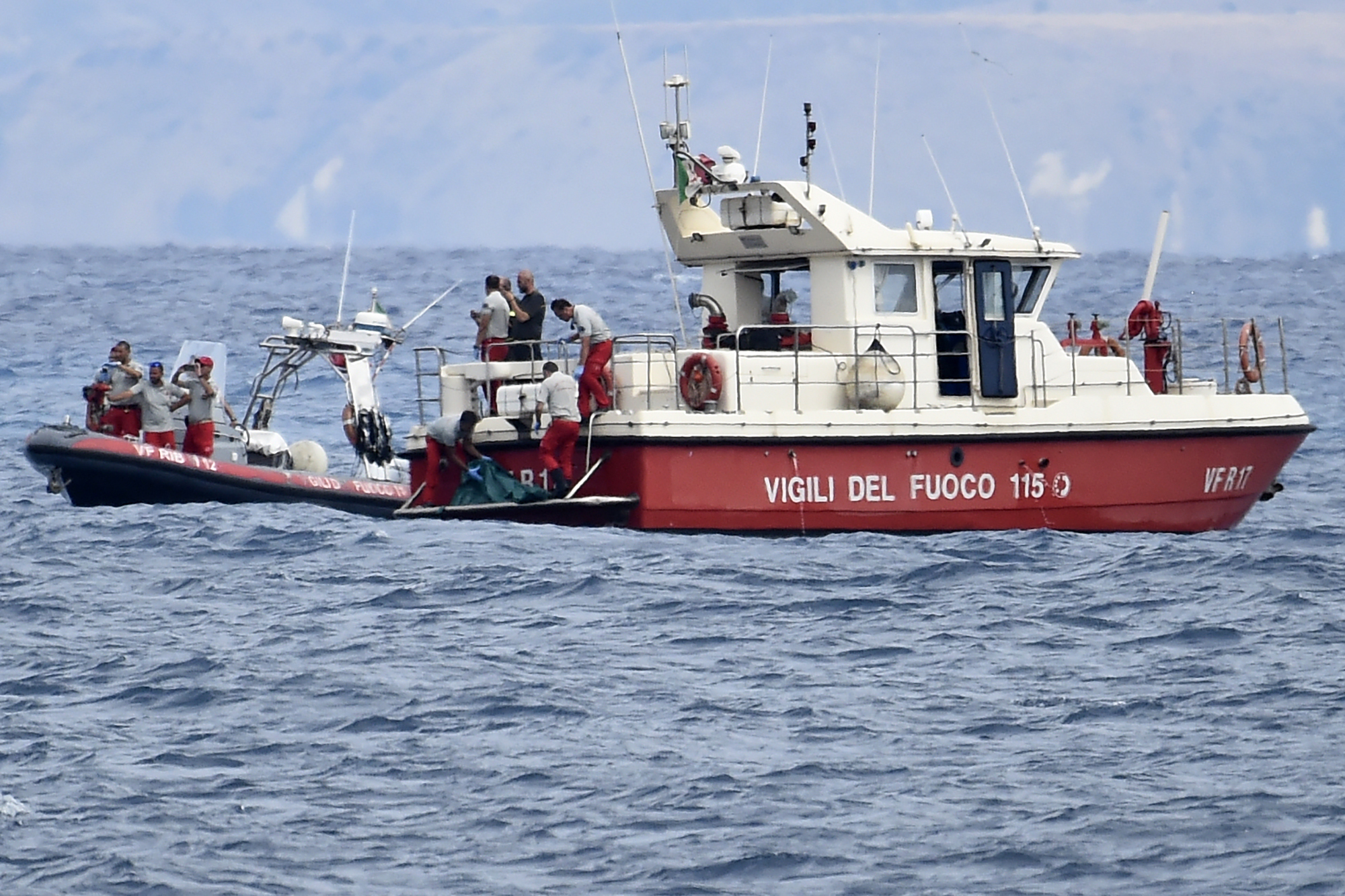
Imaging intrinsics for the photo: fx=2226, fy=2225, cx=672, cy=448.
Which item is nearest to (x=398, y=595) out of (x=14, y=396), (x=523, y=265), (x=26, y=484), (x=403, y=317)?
(x=26, y=484)

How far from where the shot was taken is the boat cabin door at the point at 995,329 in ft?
59.4

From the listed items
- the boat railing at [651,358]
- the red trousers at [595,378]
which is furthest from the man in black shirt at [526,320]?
the red trousers at [595,378]

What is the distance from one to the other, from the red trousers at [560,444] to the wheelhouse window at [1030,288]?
4130 millimetres

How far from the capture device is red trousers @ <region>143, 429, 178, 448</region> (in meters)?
19.8

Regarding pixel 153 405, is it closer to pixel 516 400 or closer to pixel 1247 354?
pixel 516 400

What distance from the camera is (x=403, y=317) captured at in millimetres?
53875

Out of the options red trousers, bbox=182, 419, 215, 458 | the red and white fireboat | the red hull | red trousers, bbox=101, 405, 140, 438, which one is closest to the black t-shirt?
the red and white fireboat

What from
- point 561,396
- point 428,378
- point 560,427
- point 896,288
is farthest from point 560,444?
point 428,378

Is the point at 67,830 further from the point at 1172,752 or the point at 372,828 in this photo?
the point at 1172,752

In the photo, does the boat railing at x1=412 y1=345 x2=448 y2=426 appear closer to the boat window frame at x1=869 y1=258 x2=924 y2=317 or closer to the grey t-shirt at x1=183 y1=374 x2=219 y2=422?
the grey t-shirt at x1=183 y1=374 x2=219 y2=422

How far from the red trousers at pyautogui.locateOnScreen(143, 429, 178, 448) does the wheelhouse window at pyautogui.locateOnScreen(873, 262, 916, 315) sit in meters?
6.52

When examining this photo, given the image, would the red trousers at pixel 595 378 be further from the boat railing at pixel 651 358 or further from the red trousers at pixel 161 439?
the red trousers at pixel 161 439

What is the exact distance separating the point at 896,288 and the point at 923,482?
1744 mm

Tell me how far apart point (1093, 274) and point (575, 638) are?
65.8 m
